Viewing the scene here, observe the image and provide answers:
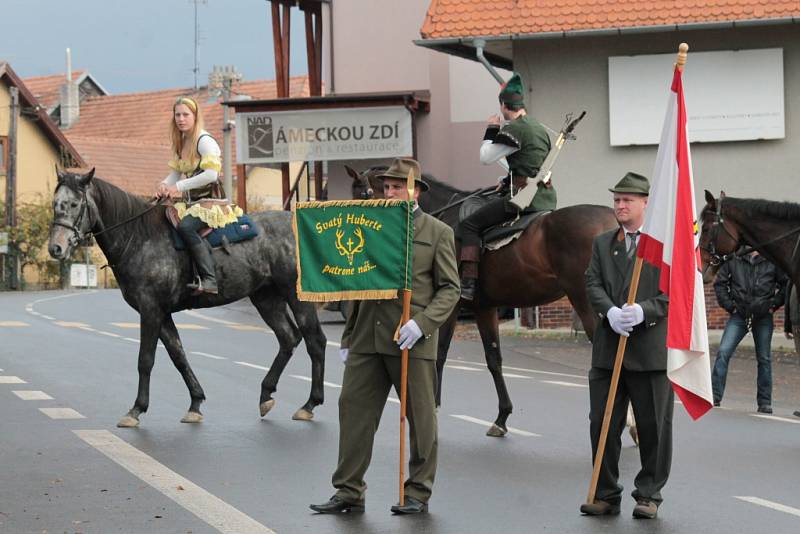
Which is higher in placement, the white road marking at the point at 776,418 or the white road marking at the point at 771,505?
the white road marking at the point at 771,505

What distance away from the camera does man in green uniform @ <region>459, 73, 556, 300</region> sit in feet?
42.1

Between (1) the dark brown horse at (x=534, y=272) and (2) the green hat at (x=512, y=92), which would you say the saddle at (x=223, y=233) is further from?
(2) the green hat at (x=512, y=92)

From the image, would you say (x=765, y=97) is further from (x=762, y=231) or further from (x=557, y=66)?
(x=762, y=231)

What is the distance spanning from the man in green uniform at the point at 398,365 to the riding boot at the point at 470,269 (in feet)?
12.7

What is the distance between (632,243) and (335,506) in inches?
90.3

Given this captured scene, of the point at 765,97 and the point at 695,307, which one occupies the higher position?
the point at 765,97

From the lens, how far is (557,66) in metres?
27.5

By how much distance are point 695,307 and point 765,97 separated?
18.8 meters

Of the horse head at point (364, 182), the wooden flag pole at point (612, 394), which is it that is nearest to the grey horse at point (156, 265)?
the horse head at point (364, 182)

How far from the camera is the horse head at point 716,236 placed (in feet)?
46.8

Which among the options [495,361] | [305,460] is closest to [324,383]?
[495,361]

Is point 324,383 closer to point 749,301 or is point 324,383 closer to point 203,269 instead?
point 203,269

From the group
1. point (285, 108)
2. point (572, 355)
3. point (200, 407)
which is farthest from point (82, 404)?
point (285, 108)

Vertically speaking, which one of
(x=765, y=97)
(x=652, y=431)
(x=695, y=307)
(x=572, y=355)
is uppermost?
(x=765, y=97)
